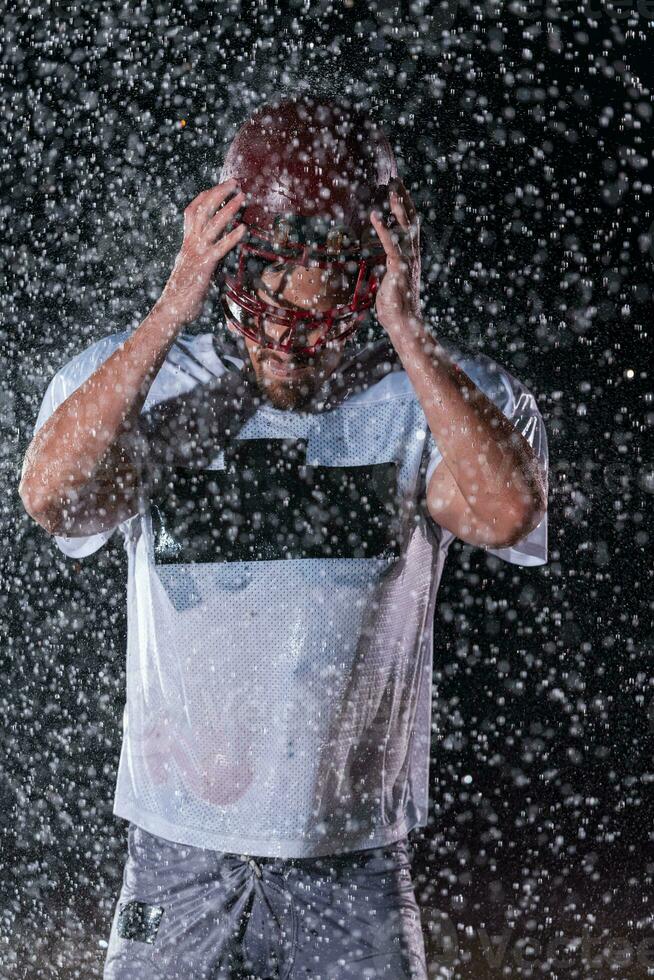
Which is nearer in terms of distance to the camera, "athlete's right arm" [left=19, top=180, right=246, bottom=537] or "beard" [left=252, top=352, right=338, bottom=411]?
"athlete's right arm" [left=19, top=180, right=246, bottom=537]

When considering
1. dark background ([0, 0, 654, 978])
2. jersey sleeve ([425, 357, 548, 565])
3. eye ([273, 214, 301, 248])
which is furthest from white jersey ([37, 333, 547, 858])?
dark background ([0, 0, 654, 978])

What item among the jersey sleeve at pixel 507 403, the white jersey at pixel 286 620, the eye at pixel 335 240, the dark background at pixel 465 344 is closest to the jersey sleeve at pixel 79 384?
the white jersey at pixel 286 620

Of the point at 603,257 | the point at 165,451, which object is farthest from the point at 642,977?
the point at 165,451

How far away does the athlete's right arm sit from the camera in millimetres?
955

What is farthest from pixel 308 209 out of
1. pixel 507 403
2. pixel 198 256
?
pixel 507 403

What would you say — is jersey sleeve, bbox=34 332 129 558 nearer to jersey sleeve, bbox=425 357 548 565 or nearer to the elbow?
the elbow

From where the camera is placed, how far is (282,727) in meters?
0.98

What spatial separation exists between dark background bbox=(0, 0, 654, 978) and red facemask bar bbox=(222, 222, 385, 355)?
0.76 metres

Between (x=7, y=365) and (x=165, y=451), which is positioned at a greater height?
(x=165, y=451)

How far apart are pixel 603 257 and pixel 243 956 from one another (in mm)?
1347

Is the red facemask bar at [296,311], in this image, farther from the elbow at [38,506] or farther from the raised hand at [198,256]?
the elbow at [38,506]

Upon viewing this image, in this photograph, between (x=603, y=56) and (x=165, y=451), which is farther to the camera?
(x=603, y=56)

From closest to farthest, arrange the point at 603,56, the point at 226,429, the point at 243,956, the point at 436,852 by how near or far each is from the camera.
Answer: the point at 243,956
the point at 226,429
the point at 603,56
the point at 436,852

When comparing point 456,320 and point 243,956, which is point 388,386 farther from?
point 456,320
